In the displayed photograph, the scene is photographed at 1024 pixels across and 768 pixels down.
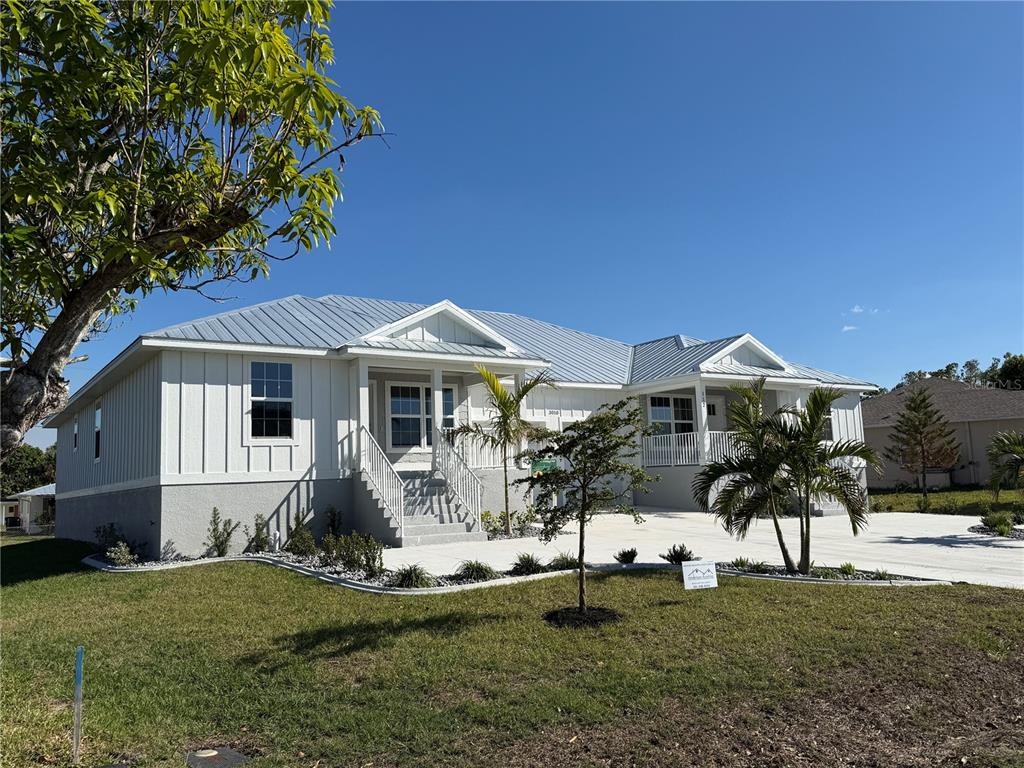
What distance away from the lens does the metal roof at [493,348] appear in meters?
16.1

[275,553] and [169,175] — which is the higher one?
[169,175]

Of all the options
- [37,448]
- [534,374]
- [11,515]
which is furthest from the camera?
[37,448]

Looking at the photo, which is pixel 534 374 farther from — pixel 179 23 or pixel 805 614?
pixel 179 23

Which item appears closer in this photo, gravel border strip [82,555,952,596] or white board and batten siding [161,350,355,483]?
gravel border strip [82,555,952,596]

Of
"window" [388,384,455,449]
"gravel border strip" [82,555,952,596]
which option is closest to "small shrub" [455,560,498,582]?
"gravel border strip" [82,555,952,596]

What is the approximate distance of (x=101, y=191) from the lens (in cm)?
456

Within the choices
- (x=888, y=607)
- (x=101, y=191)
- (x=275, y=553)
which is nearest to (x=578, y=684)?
(x=888, y=607)

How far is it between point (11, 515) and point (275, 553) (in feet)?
158

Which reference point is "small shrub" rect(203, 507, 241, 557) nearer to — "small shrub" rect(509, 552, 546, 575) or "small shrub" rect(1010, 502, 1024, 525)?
"small shrub" rect(509, 552, 546, 575)

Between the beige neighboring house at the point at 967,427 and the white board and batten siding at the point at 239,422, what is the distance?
26.9 m

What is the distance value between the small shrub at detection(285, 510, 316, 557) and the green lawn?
17036 mm

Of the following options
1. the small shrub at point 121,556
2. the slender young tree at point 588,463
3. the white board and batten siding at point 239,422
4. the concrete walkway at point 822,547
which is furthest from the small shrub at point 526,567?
the small shrub at point 121,556

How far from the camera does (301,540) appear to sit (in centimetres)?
1409

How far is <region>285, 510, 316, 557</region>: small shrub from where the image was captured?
13.8m
